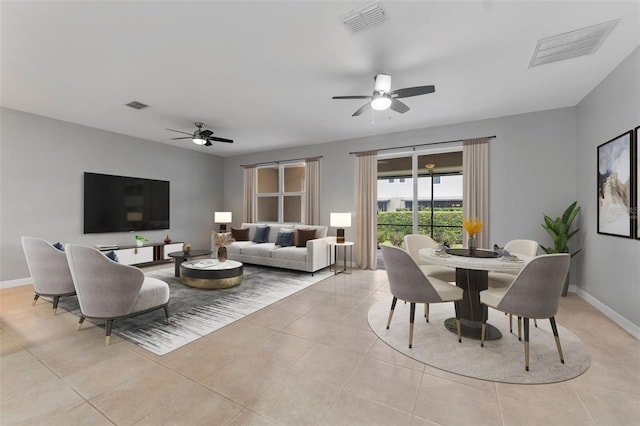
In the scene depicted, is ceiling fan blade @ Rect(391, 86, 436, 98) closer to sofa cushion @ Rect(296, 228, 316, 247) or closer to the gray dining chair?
the gray dining chair

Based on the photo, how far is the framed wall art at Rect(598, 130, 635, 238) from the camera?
2836mm

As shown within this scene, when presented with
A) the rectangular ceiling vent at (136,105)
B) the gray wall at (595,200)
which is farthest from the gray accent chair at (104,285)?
the gray wall at (595,200)

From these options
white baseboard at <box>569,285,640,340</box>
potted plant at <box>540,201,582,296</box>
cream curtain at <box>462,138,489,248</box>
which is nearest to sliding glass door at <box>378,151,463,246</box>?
cream curtain at <box>462,138,489,248</box>

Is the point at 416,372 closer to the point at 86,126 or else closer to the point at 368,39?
the point at 368,39

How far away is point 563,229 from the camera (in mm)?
3887

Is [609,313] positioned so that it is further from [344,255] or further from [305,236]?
[305,236]

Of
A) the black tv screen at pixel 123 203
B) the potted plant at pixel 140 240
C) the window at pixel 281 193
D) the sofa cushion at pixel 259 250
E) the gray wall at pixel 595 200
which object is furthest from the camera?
the window at pixel 281 193

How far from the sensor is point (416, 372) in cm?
209

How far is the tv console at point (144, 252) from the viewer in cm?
536

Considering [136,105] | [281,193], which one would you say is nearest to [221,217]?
[281,193]

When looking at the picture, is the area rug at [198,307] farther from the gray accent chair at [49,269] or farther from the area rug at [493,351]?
the area rug at [493,351]

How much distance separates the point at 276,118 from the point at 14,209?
14.9 ft

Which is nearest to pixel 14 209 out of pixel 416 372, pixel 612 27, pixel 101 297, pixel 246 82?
pixel 101 297

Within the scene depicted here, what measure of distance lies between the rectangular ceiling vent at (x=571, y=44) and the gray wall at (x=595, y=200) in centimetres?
53
